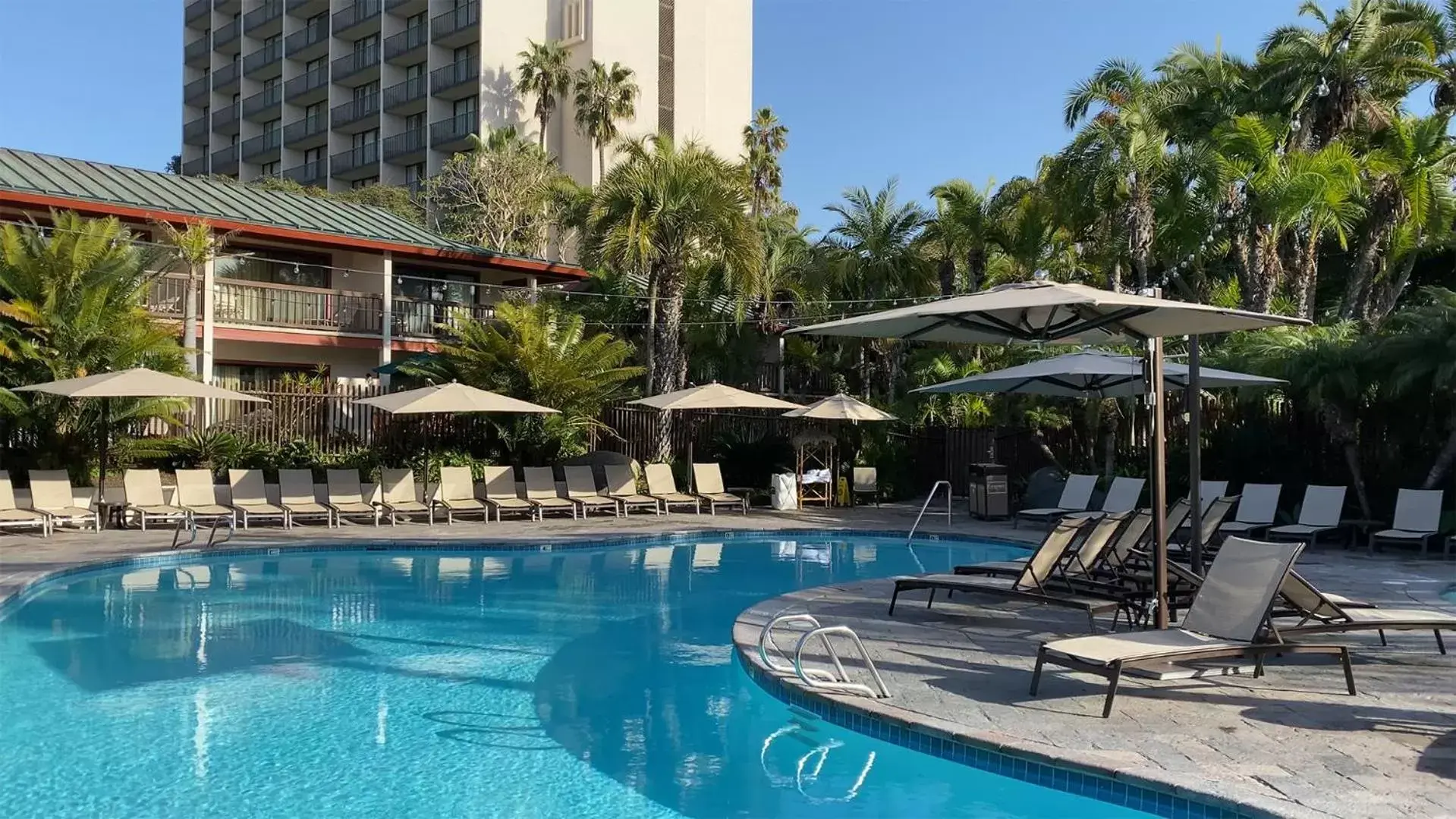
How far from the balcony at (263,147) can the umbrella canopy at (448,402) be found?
43166 mm

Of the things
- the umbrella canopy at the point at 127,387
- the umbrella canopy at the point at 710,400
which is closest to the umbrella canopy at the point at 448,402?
the umbrella canopy at the point at 710,400

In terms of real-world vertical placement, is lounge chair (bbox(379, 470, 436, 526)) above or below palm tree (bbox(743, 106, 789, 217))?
below

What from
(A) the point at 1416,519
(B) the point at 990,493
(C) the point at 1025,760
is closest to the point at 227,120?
(B) the point at 990,493

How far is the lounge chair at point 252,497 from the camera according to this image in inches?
646

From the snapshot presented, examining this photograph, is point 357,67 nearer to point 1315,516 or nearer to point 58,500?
point 58,500

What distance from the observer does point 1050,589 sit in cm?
937

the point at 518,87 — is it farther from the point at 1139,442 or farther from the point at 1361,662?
the point at 1361,662

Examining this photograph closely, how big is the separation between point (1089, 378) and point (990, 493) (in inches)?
147

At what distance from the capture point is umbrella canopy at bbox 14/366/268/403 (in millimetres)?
14484

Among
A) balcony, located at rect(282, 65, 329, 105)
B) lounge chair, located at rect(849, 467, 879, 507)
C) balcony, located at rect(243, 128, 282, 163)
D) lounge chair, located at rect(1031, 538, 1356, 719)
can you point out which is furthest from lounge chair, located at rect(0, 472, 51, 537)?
balcony, located at rect(243, 128, 282, 163)

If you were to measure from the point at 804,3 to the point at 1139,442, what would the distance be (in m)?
10.3

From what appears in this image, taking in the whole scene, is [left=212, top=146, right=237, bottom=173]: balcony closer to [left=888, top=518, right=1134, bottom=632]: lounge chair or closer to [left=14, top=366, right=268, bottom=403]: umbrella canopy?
[left=14, top=366, right=268, bottom=403]: umbrella canopy

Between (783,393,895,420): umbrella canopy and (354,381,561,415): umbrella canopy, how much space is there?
457 cm

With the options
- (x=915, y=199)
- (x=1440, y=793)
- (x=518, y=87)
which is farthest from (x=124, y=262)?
(x=518, y=87)
